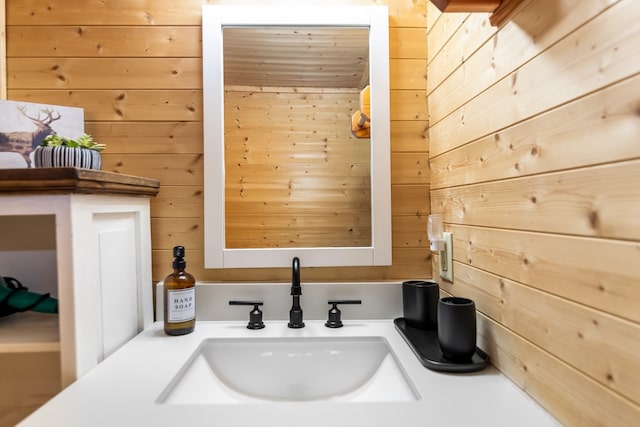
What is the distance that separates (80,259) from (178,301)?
28 centimetres

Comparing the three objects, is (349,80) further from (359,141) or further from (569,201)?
(569,201)

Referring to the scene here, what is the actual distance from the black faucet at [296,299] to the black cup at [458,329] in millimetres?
399

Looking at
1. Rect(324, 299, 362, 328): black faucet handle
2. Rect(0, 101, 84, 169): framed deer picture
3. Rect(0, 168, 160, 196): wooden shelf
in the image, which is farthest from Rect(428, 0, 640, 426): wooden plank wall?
Rect(0, 101, 84, 169): framed deer picture

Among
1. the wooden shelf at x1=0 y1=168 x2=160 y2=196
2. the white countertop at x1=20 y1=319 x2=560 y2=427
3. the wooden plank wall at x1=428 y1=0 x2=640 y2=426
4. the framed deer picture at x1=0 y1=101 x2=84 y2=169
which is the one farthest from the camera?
the framed deer picture at x1=0 y1=101 x2=84 y2=169

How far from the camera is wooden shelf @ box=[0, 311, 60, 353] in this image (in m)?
A: 0.78

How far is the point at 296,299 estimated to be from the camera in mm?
1028

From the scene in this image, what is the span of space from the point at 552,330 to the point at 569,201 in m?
0.21

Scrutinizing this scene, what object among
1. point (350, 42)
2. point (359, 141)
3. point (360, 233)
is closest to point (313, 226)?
point (360, 233)

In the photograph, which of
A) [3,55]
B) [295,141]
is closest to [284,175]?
[295,141]

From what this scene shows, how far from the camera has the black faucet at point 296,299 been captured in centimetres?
101

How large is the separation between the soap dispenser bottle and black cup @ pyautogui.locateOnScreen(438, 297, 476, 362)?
64 cm

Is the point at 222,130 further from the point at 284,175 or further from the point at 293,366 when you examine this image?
the point at 293,366

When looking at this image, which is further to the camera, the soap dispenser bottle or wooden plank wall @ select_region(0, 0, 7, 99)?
wooden plank wall @ select_region(0, 0, 7, 99)

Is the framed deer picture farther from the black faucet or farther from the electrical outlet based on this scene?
the electrical outlet
